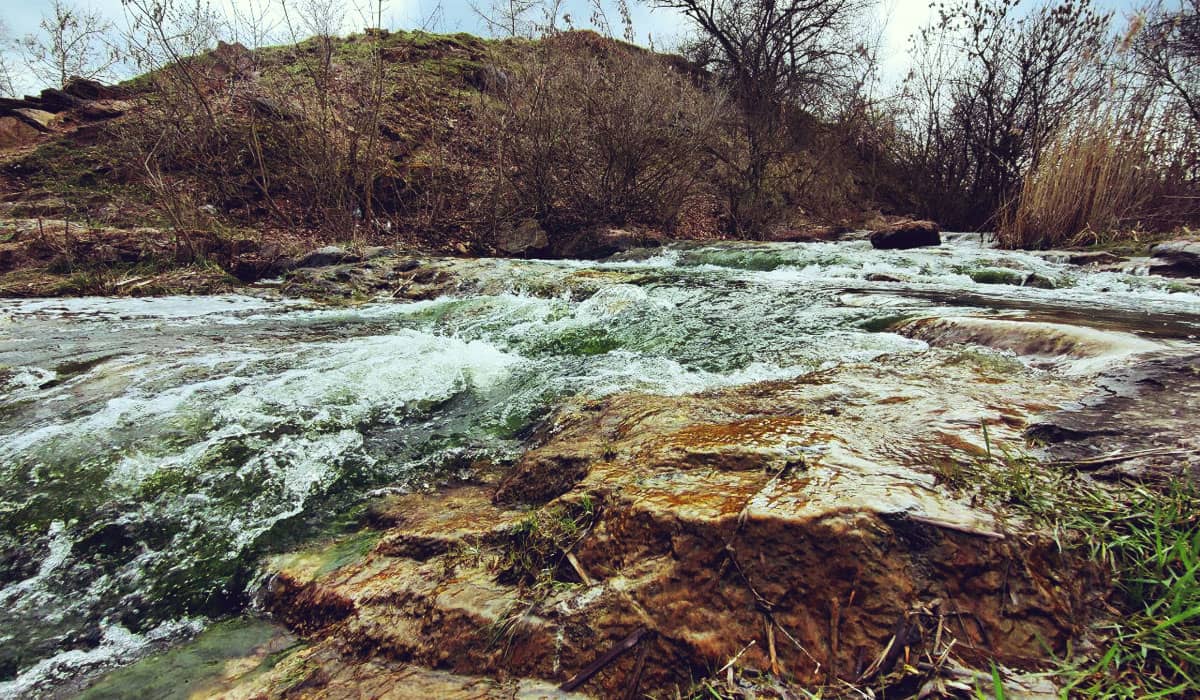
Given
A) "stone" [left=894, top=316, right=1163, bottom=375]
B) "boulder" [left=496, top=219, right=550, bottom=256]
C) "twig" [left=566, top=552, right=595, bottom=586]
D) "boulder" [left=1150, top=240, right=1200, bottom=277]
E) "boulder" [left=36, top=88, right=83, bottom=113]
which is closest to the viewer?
"twig" [left=566, top=552, right=595, bottom=586]

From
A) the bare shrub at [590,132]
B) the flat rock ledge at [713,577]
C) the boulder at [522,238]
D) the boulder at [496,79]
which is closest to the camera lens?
the flat rock ledge at [713,577]

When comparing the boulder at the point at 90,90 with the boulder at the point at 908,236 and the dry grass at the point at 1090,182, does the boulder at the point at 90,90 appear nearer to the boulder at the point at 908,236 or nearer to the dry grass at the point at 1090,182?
the boulder at the point at 908,236

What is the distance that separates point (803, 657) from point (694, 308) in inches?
154

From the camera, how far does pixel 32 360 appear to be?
3.40 metres

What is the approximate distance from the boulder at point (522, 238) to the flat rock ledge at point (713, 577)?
8418 millimetres

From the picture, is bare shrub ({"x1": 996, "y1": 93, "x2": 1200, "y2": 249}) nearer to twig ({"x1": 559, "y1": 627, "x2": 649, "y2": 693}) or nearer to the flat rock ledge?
the flat rock ledge

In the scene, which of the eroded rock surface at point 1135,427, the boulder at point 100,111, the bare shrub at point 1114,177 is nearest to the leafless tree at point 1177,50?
the bare shrub at point 1114,177

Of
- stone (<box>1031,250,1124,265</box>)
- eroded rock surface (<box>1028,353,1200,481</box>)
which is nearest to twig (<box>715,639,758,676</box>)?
eroded rock surface (<box>1028,353,1200,481</box>)

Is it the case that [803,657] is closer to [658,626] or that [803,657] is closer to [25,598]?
[658,626]

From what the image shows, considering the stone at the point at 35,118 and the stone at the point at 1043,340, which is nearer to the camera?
the stone at the point at 1043,340

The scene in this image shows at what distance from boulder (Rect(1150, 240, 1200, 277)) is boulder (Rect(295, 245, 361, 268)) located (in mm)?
9383

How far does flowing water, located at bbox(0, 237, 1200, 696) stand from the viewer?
155 cm

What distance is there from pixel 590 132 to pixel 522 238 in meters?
2.46

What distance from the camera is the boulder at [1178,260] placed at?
5.30m
